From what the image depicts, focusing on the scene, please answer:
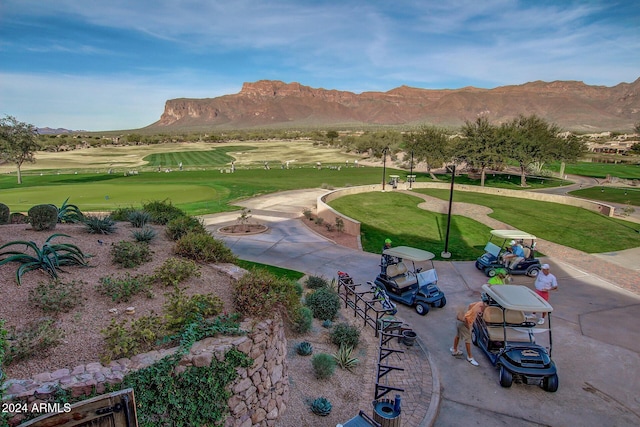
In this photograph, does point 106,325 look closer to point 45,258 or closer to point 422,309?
point 45,258

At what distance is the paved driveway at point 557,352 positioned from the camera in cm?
730

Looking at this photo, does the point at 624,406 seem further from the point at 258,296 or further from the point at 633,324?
the point at 258,296

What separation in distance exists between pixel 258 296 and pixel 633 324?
36.6 feet

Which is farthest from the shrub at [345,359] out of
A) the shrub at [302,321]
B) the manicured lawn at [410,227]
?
the manicured lawn at [410,227]

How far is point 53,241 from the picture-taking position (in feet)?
32.1

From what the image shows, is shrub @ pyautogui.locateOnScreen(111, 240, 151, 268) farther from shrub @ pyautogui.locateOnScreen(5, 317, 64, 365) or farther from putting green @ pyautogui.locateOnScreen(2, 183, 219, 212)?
putting green @ pyautogui.locateOnScreen(2, 183, 219, 212)

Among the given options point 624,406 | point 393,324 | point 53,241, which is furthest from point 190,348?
point 624,406

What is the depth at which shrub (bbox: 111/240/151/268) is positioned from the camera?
898 cm

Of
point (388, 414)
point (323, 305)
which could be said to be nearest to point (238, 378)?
point (388, 414)

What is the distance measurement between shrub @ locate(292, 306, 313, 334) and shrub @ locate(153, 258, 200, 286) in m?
2.71

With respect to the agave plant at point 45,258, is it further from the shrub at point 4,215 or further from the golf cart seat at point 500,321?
the golf cart seat at point 500,321

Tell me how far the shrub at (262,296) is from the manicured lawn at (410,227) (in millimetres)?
9888

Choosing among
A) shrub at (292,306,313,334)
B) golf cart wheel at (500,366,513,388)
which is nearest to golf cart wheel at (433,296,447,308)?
golf cart wheel at (500,366,513,388)

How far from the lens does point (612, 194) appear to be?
3369cm
